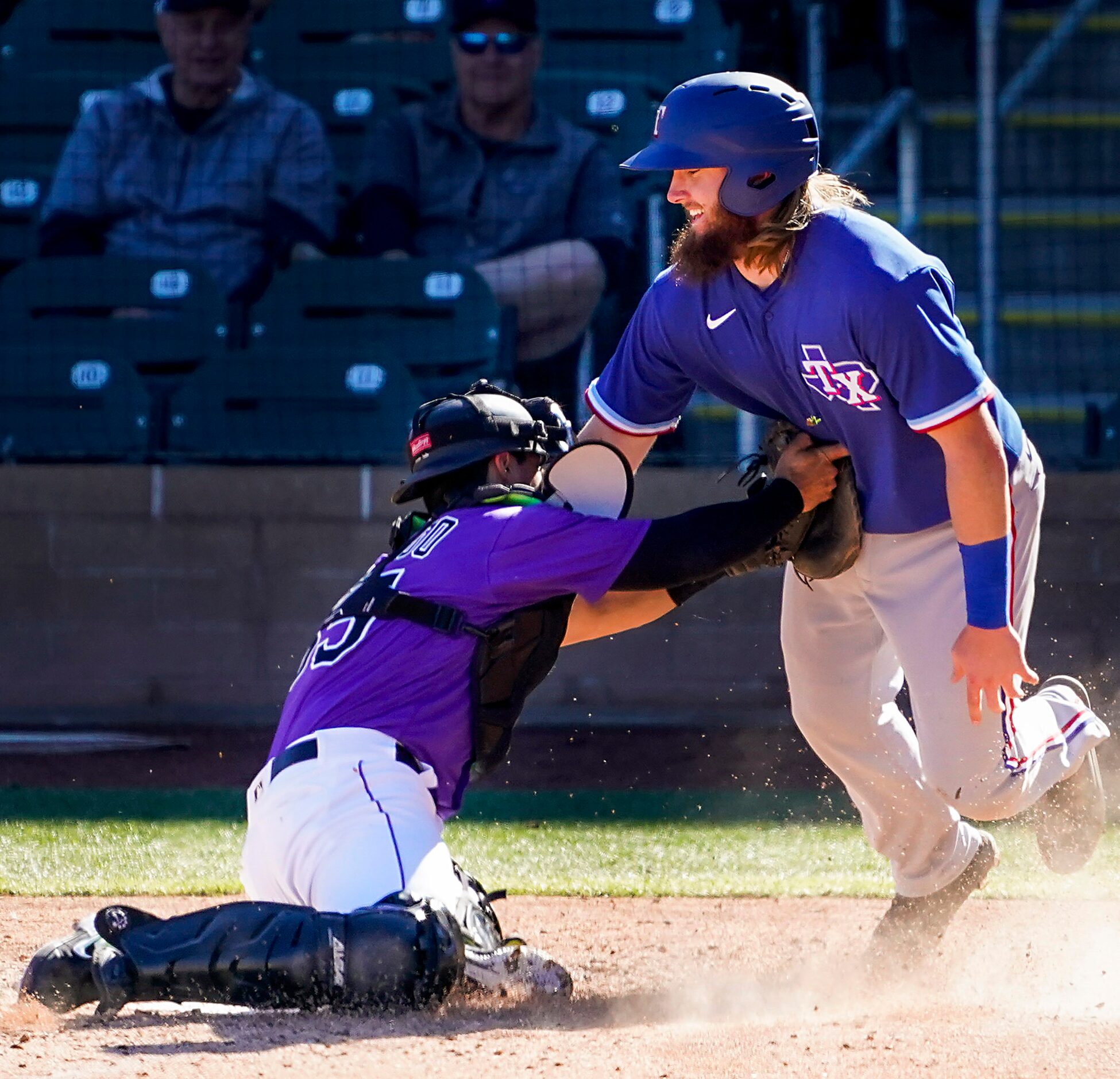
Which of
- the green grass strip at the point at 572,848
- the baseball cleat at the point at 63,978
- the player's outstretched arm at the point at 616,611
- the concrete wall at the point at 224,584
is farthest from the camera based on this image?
the concrete wall at the point at 224,584

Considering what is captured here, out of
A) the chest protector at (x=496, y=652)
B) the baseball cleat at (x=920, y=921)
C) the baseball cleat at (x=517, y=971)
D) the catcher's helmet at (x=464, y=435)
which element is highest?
the catcher's helmet at (x=464, y=435)

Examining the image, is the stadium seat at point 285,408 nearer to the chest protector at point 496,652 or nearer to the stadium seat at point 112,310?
the stadium seat at point 112,310

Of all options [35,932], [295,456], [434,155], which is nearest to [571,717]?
[295,456]

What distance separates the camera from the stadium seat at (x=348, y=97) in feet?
28.5

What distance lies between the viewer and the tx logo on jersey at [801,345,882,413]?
9.96 feet

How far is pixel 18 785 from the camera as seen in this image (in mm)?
6023

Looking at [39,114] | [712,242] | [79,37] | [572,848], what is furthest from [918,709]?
[79,37]

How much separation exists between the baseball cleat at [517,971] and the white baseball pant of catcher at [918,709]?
747 millimetres

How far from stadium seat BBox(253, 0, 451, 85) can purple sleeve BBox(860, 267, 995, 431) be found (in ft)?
20.7

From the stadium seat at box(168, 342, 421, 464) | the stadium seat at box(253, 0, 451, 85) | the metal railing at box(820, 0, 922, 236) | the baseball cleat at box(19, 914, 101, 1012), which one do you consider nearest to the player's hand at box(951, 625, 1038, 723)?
the baseball cleat at box(19, 914, 101, 1012)

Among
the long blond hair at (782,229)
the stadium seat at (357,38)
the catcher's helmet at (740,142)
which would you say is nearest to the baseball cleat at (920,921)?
the long blond hair at (782,229)

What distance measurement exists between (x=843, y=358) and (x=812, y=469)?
332mm

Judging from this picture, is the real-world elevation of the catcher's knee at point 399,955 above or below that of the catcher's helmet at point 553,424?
below

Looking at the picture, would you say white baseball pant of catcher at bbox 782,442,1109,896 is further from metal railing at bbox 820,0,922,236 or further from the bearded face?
metal railing at bbox 820,0,922,236
